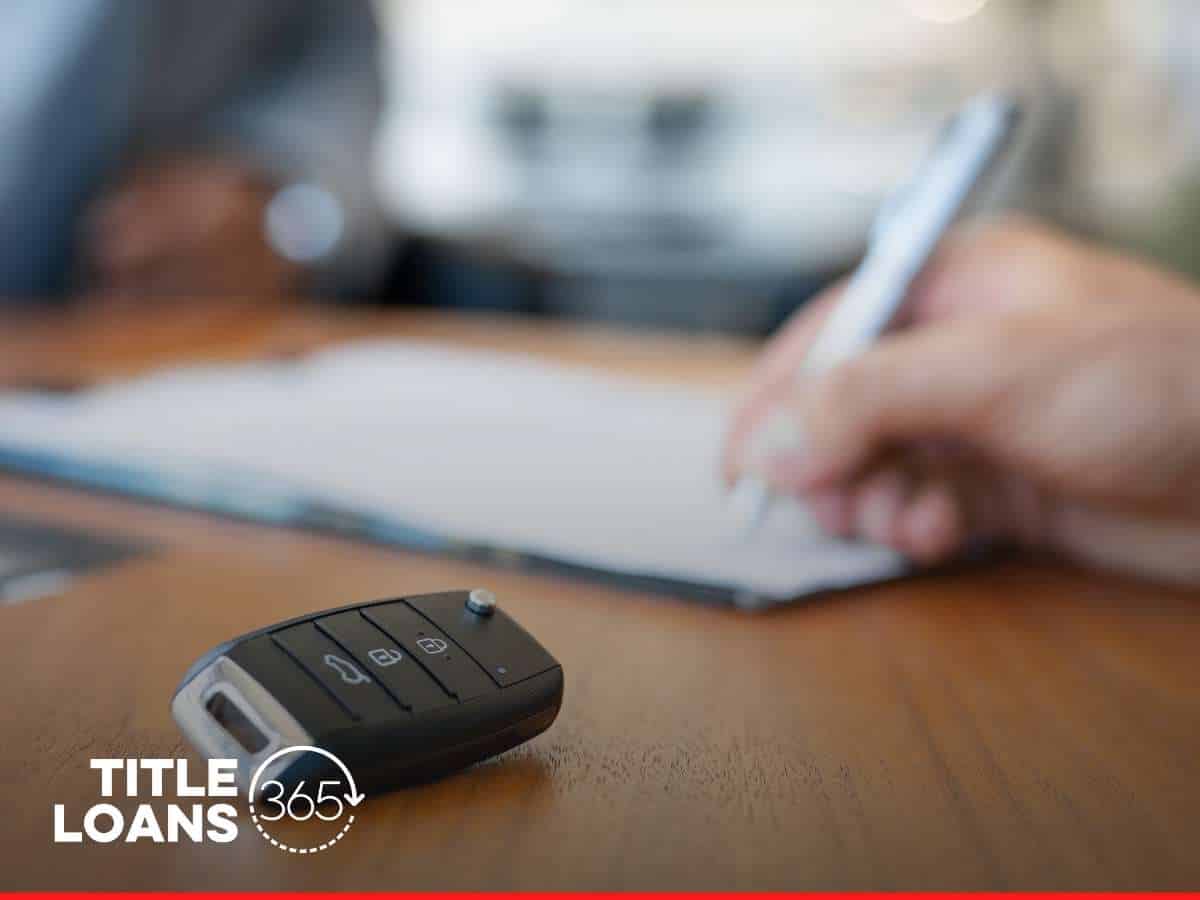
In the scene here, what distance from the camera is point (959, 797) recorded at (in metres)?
0.22

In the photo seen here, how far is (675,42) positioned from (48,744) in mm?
4984

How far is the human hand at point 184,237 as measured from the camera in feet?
3.32

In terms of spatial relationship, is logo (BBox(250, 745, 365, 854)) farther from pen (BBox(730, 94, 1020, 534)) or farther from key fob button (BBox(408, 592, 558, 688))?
pen (BBox(730, 94, 1020, 534))

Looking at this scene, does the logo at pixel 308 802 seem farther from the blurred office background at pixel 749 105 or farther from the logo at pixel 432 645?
the blurred office background at pixel 749 105

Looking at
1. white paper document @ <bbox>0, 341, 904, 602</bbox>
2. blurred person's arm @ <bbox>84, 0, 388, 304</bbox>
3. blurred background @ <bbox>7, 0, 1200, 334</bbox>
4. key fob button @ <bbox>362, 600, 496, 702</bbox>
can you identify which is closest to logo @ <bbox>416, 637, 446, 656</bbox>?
key fob button @ <bbox>362, 600, 496, 702</bbox>

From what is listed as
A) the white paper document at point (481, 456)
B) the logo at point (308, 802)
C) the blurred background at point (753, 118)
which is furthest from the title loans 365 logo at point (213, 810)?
the blurred background at point (753, 118)

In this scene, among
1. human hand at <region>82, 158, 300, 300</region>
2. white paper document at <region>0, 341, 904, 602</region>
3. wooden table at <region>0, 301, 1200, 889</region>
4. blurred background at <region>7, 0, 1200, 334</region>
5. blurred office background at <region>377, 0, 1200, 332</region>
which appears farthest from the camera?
blurred office background at <region>377, 0, 1200, 332</region>

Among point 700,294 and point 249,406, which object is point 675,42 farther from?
point 249,406

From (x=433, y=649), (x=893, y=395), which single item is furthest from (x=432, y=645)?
(x=893, y=395)

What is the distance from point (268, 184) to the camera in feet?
3.57

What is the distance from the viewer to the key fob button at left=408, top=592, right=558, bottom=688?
230mm

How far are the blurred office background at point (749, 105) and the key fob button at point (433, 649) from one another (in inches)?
152

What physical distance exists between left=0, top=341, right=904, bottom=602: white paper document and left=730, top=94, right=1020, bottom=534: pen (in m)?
0.03

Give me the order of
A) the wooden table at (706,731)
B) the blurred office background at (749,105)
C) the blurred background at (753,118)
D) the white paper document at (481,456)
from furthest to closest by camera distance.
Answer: the blurred office background at (749,105) → the blurred background at (753,118) → the white paper document at (481,456) → the wooden table at (706,731)
